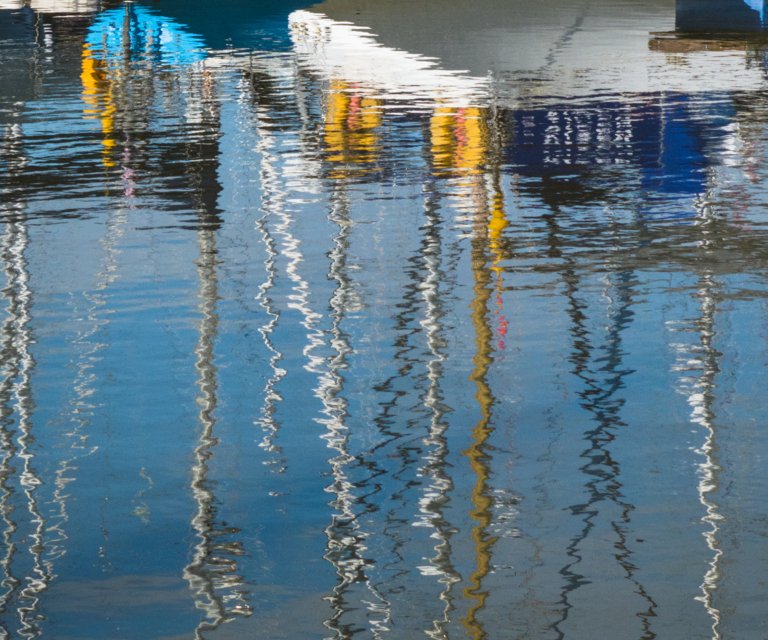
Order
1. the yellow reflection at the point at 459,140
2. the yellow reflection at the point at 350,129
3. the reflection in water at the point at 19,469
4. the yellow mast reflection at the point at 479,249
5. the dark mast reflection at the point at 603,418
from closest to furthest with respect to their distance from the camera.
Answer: the reflection in water at the point at 19,469
the dark mast reflection at the point at 603,418
the yellow mast reflection at the point at 479,249
the yellow reflection at the point at 459,140
the yellow reflection at the point at 350,129

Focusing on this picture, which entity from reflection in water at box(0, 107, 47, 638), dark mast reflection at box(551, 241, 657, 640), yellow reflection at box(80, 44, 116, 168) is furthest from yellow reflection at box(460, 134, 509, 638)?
yellow reflection at box(80, 44, 116, 168)

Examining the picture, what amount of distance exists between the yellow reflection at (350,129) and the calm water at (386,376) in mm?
97

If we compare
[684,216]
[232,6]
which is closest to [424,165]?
[684,216]

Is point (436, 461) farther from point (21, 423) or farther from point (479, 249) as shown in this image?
point (479, 249)

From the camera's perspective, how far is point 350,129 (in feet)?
59.1

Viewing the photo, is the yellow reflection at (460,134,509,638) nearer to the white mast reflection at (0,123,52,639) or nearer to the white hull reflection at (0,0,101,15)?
the white mast reflection at (0,123,52,639)

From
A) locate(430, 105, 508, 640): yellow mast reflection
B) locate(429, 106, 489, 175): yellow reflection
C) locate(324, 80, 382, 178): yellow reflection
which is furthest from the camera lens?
locate(324, 80, 382, 178): yellow reflection

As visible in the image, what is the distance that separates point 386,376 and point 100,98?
1422cm

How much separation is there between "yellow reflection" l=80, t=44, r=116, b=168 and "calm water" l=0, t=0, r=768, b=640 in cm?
17

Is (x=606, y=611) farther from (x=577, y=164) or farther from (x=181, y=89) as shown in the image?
(x=181, y=89)

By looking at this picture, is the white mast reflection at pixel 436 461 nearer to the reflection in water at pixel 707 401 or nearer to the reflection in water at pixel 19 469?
the reflection in water at pixel 707 401

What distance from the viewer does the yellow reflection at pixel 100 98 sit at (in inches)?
680

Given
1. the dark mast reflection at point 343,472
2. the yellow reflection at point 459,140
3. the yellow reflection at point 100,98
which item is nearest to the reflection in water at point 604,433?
the dark mast reflection at point 343,472

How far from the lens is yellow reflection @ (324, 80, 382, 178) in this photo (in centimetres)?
1567
